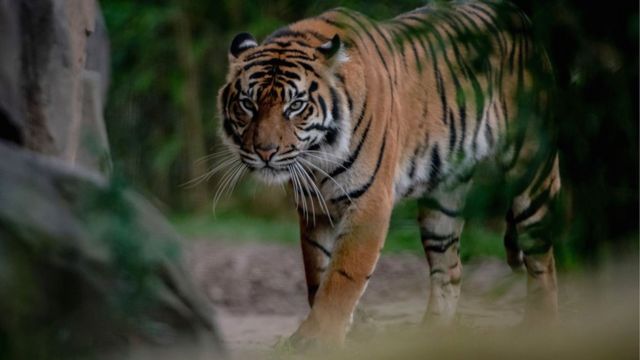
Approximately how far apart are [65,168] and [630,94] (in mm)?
1717

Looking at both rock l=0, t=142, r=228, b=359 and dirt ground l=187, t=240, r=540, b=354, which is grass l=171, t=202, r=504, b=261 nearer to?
dirt ground l=187, t=240, r=540, b=354

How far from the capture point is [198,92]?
9312 millimetres

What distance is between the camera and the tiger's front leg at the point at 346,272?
4.19 meters

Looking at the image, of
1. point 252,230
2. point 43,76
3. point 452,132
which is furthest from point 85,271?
point 252,230

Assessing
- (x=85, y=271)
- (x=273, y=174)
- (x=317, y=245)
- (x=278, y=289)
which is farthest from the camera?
(x=278, y=289)

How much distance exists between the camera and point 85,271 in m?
2.60

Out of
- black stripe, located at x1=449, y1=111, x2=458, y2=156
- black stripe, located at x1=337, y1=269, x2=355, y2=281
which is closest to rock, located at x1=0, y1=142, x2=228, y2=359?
black stripe, located at x1=337, y1=269, x2=355, y2=281

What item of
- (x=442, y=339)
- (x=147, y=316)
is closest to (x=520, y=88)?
(x=442, y=339)

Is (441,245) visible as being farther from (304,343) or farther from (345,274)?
(304,343)

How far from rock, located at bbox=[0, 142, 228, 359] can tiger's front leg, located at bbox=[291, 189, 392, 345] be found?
1.35 m

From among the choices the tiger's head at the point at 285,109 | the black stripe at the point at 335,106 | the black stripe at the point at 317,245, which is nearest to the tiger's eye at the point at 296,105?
the tiger's head at the point at 285,109

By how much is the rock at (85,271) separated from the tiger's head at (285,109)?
1.44 meters

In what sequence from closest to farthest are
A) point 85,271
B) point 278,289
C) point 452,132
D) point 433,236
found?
point 85,271 < point 452,132 < point 433,236 < point 278,289

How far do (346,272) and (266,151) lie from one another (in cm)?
50
